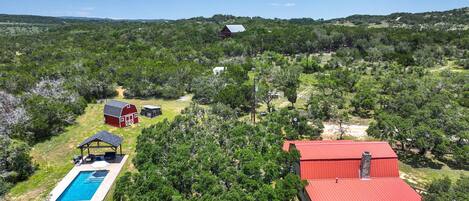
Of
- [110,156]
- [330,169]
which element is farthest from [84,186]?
[330,169]

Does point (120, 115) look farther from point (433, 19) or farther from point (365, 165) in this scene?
point (433, 19)

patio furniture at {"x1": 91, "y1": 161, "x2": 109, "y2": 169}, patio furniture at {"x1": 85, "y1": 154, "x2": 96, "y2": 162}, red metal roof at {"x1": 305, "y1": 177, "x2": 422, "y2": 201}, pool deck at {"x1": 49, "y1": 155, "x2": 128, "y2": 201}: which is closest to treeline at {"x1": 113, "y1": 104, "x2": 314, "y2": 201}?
red metal roof at {"x1": 305, "y1": 177, "x2": 422, "y2": 201}

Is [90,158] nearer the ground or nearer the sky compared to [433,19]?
nearer the ground

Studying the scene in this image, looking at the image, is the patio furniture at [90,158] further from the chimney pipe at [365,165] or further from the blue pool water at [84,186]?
the chimney pipe at [365,165]

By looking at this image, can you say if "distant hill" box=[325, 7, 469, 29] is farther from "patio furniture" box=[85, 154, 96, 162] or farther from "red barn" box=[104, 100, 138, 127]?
"patio furniture" box=[85, 154, 96, 162]

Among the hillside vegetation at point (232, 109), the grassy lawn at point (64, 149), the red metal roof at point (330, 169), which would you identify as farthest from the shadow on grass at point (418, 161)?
the grassy lawn at point (64, 149)

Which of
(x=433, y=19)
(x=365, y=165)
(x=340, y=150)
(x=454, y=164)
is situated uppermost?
(x=433, y=19)
